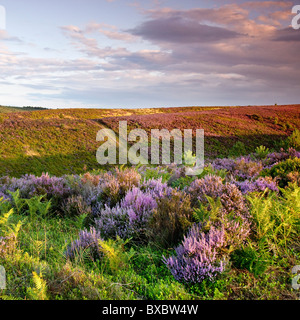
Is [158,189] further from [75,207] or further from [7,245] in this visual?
[7,245]

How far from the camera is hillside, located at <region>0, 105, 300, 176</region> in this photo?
2522cm

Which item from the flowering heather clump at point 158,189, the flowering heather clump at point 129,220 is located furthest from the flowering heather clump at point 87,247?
the flowering heather clump at point 158,189

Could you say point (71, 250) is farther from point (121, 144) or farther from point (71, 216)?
point (121, 144)

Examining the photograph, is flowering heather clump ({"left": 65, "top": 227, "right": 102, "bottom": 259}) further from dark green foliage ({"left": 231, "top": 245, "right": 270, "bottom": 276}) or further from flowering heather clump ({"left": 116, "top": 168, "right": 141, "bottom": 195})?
flowering heather clump ({"left": 116, "top": 168, "right": 141, "bottom": 195})

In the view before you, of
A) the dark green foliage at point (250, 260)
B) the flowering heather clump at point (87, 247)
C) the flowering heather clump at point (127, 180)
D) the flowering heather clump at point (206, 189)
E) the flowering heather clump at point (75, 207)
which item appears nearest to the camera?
the dark green foliage at point (250, 260)

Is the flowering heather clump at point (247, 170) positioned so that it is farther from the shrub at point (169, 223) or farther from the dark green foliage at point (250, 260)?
the dark green foliage at point (250, 260)

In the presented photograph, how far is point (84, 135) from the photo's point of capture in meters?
33.7

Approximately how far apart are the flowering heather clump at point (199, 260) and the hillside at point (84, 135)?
68.4 feet

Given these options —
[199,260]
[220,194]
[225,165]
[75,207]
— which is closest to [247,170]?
[225,165]

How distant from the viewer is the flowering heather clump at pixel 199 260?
280cm

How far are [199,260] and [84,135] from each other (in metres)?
32.3
